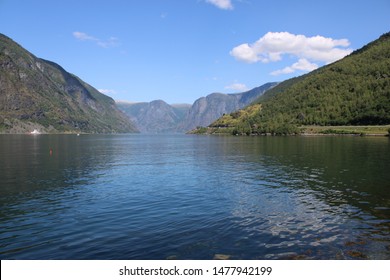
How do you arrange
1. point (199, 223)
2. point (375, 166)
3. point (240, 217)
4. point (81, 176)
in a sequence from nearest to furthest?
point (199, 223) < point (240, 217) < point (81, 176) < point (375, 166)

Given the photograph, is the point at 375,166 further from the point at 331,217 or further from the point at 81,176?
the point at 81,176

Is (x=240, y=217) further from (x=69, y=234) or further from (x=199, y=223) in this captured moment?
(x=69, y=234)

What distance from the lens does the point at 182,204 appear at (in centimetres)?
3978

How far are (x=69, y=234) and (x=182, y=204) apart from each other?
15.1 metres

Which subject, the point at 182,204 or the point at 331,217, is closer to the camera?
the point at 331,217
